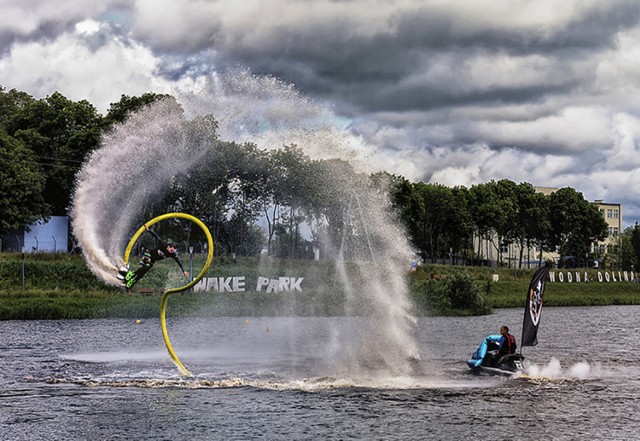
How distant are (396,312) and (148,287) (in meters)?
52.8

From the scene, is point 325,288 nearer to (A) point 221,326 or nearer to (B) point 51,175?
(A) point 221,326

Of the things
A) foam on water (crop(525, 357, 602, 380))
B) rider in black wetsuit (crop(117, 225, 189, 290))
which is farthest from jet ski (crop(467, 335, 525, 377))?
rider in black wetsuit (crop(117, 225, 189, 290))

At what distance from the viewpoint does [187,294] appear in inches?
4151

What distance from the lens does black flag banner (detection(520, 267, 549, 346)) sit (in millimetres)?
54881

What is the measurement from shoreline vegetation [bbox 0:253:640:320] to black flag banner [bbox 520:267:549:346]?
2867cm

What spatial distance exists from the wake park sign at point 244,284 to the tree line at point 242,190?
3.59 metres

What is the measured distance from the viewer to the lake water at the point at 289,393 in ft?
122

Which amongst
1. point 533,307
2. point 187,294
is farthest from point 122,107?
point 533,307

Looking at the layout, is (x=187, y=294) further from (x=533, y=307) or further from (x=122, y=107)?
(x=533, y=307)

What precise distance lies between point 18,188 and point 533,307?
261ft

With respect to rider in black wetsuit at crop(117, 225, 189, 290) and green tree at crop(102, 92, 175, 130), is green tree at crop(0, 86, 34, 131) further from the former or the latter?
rider in black wetsuit at crop(117, 225, 189, 290)

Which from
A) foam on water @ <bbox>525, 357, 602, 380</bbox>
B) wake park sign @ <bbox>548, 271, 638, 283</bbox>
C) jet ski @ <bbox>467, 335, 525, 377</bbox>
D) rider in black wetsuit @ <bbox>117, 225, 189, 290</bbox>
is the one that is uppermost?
rider in black wetsuit @ <bbox>117, 225, 189, 290</bbox>

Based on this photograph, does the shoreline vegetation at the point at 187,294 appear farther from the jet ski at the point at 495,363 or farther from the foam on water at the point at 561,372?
the jet ski at the point at 495,363

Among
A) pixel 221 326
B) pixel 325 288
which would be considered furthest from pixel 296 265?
pixel 221 326
